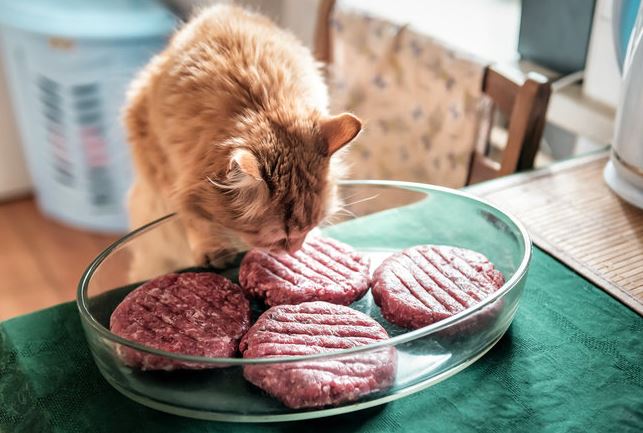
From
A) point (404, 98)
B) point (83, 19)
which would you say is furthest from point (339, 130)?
point (83, 19)

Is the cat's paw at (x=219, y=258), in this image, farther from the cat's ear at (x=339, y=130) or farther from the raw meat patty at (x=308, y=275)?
the cat's ear at (x=339, y=130)

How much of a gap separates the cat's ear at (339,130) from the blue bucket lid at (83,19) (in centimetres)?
125

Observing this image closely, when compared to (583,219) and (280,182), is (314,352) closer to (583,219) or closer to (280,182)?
(280,182)

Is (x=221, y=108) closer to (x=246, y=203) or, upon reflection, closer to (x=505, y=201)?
(x=246, y=203)

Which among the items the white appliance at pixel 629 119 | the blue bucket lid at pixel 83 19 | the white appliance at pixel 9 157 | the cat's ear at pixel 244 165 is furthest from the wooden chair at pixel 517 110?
the white appliance at pixel 9 157

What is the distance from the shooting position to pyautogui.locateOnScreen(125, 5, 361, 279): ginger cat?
0.94 m

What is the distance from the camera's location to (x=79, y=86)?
6.89ft

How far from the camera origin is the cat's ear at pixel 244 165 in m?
0.82

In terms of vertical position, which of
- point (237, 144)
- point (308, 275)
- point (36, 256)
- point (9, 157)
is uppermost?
point (237, 144)

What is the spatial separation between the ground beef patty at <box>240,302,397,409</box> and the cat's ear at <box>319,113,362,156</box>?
272mm

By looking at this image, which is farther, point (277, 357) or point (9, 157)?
point (9, 157)

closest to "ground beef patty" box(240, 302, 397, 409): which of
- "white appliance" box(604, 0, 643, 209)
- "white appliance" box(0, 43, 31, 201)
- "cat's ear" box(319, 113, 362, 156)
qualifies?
"cat's ear" box(319, 113, 362, 156)

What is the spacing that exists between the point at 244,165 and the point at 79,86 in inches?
58.2

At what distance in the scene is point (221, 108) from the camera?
102cm
